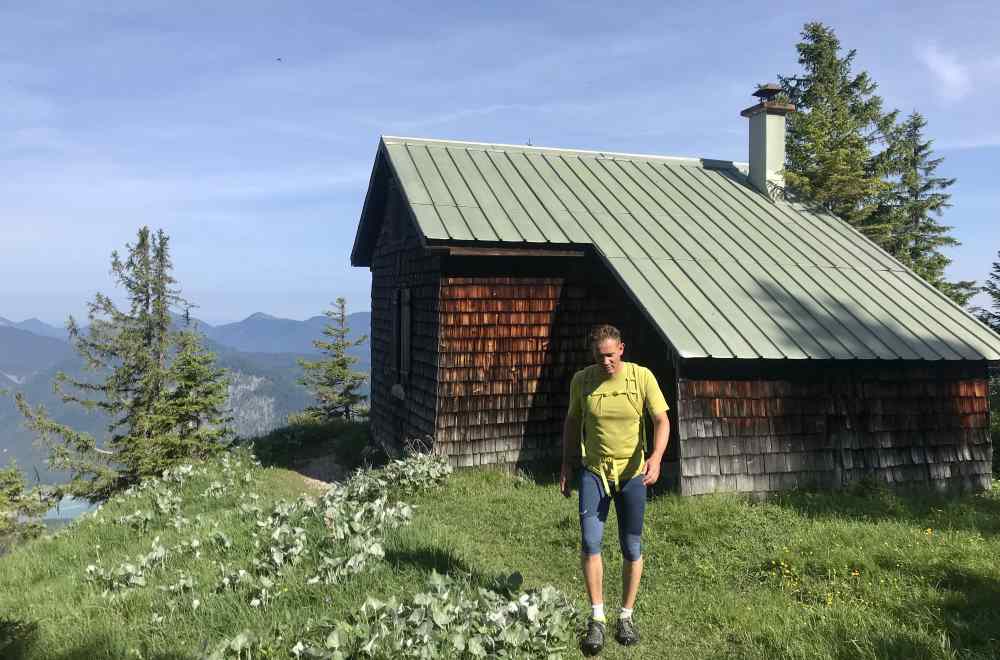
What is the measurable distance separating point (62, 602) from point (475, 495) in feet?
15.7

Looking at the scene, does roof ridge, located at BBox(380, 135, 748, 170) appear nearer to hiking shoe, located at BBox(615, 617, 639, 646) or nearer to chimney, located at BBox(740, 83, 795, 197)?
chimney, located at BBox(740, 83, 795, 197)

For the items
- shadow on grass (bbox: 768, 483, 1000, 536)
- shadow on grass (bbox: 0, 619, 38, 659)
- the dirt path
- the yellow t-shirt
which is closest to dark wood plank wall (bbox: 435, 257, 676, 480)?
shadow on grass (bbox: 768, 483, 1000, 536)

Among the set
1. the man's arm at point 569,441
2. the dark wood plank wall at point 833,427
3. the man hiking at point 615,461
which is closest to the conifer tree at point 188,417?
the dark wood plank wall at point 833,427

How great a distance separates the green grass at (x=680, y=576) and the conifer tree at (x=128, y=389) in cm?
1425

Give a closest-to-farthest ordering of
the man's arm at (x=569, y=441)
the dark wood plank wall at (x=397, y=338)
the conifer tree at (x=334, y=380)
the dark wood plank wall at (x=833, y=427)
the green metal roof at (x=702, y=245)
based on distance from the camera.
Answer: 1. the man's arm at (x=569, y=441)
2. the dark wood plank wall at (x=833, y=427)
3. the green metal roof at (x=702, y=245)
4. the dark wood plank wall at (x=397, y=338)
5. the conifer tree at (x=334, y=380)

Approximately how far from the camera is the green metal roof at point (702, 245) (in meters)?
9.06

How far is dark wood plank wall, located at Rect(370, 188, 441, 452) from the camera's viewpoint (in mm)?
10973

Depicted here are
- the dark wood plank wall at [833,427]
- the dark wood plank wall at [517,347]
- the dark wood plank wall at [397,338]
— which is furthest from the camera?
the dark wood plank wall at [397,338]

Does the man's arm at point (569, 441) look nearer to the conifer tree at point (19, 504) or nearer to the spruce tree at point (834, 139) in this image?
the spruce tree at point (834, 139)

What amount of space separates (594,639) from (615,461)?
1166mm

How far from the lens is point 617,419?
448 centimetres

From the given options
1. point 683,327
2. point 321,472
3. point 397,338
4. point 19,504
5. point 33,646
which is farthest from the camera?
point 19,504

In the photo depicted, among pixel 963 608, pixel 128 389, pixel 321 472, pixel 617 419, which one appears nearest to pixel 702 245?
pixel 963 608

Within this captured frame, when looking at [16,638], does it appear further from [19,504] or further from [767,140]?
[19,504]
